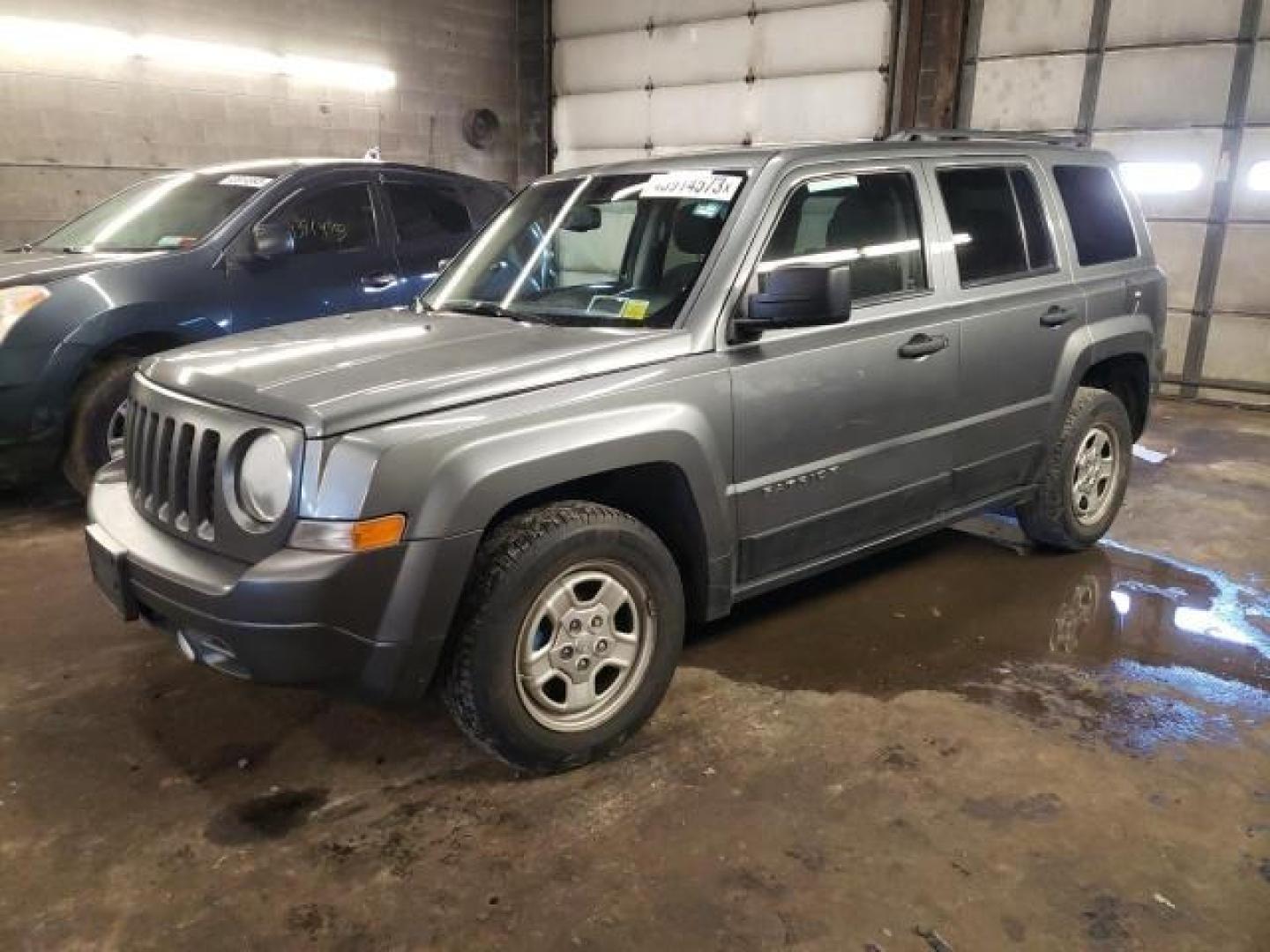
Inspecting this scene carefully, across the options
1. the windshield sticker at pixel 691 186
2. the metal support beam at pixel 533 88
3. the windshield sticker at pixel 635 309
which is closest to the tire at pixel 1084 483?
the windshield sticker at pixel 691 186

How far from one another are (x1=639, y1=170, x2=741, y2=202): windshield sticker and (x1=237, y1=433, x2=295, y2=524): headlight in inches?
62.2

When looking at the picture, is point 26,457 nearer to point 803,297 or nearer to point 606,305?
point 606,305

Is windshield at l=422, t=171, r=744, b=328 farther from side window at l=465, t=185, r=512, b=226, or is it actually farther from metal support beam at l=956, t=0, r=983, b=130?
metal support beam at l=956, t=0, r=983, b=130

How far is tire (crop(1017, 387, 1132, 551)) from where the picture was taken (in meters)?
4.21

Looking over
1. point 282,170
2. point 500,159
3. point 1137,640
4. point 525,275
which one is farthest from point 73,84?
point 1137,640

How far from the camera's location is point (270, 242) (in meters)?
5.33

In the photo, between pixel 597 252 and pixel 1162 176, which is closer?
pixel 597 252

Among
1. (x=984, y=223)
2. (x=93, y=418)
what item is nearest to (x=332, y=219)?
(x=93, y=418)

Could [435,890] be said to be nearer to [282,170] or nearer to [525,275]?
[525,275]

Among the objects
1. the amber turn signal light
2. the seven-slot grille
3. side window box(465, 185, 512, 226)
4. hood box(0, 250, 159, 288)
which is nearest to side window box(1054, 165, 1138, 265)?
the amber turn signal light

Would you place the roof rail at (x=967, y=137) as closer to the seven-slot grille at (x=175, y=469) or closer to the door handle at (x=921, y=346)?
the door handle at (x=921, y=346)

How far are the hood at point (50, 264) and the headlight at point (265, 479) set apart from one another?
3.10 meters

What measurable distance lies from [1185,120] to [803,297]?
23.6 feet

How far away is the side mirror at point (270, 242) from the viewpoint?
532cm
